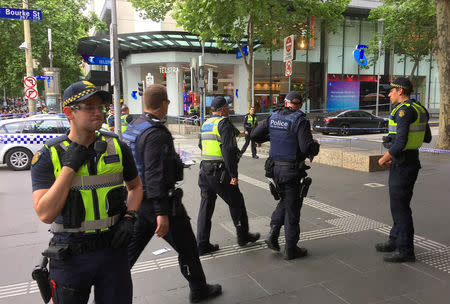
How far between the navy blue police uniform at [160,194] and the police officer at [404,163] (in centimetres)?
229

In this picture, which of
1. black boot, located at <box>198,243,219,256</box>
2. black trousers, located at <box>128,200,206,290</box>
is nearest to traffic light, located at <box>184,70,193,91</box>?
black boot, located at <box>198,243,219,256</box>

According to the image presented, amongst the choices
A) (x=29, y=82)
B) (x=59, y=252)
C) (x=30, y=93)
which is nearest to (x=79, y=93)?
(x=59, y=252)

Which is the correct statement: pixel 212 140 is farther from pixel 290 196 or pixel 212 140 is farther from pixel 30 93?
pixel 30 93

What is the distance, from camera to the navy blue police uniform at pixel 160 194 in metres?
2.90

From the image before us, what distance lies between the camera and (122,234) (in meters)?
2.14

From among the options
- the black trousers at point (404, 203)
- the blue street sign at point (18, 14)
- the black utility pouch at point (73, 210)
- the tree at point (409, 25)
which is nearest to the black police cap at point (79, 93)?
the black utility pouch at point (73, 210)

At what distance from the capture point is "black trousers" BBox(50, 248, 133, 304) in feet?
6.79

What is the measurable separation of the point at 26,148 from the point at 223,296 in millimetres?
9511

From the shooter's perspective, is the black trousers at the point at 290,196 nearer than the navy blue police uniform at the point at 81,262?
No

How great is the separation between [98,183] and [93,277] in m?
0.55

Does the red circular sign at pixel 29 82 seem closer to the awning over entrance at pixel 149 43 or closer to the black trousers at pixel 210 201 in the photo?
the awning over entrance at pixel 149 43

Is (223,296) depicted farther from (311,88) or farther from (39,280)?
(311,88)

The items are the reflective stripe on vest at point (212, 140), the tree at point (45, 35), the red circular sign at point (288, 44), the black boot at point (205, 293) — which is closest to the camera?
the black boot at point (205, 293)

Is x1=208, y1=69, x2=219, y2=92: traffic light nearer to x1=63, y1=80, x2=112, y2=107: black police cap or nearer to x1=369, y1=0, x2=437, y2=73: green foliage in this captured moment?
x1=63, y1=80, x2=112, y2=107: black police cap
